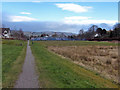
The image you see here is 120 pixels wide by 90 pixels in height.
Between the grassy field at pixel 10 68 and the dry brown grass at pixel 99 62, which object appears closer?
the grassy field at pixel 10 68

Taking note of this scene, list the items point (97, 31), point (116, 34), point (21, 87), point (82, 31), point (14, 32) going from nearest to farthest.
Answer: point (21, 87)
point (116, 34)
point (14, 32)
point (97, 31)
point (82, 31)

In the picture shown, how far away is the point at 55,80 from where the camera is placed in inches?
328

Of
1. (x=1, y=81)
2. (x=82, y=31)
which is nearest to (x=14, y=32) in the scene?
(x=82, y=31)

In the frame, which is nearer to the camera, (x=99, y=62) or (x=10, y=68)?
(x=10, y=68)

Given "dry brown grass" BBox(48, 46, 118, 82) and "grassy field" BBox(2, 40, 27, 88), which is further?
"dry brown grass" BBox(48, 46, 118, 82)

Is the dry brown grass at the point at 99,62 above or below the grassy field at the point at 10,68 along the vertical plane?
below

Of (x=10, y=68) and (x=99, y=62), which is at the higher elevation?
(x=10, y=68)

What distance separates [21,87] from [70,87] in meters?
2.03

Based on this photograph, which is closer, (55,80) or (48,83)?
(48,83)

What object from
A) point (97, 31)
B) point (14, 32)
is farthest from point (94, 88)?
point (97, 31)

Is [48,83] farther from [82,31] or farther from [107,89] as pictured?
[82,31]

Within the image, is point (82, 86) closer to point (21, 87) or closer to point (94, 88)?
point (94, 88)

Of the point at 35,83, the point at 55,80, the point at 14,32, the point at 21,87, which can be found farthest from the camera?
the point at 14,32

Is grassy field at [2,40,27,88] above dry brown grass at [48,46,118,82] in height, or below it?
above
